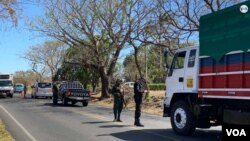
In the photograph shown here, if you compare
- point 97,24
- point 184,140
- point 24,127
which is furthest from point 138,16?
point 184,140

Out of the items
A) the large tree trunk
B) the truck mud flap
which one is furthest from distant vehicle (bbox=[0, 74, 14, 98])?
the truck mud flap

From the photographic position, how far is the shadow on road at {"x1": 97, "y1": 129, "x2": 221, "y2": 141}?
13328mm

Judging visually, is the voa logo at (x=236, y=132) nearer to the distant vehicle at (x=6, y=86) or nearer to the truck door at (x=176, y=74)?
the truck door at (x=176, y=74)

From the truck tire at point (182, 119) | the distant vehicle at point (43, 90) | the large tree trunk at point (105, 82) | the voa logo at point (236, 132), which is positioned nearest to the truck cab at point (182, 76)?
the truck tire at point (182, 119)

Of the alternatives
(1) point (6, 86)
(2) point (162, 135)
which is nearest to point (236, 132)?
(2) point (162, 135)

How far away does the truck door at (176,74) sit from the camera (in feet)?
47.3

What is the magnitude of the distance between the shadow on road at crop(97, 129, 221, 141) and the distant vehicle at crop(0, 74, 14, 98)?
117ft

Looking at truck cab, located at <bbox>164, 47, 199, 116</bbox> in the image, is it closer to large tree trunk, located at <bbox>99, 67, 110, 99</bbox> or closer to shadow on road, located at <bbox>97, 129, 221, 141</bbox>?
shadow on road, located at <bbox>97, 129, 221, 141</bbox>

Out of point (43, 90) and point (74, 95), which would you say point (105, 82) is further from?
point (74, 95)

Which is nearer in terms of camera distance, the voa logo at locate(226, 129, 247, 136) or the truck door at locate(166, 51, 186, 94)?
the voa logo at locate(226, 129, 247, 136)

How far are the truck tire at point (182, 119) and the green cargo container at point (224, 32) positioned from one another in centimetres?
185

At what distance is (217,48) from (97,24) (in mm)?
28250

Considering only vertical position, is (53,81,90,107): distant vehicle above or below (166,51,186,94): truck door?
below

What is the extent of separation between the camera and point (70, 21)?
131 ft
